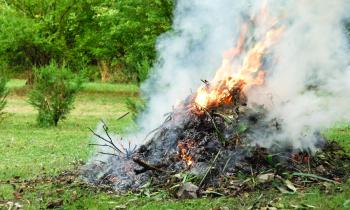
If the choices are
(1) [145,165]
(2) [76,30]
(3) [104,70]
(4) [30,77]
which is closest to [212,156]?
(1) [145,165]

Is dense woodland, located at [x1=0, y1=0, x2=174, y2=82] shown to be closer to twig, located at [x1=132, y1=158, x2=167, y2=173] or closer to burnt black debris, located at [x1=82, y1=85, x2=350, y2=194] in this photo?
burnt black debris, located at [x1=82, y1=85, x2=350, y2=194]

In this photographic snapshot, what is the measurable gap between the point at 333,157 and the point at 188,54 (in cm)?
465

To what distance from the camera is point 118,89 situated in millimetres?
27594

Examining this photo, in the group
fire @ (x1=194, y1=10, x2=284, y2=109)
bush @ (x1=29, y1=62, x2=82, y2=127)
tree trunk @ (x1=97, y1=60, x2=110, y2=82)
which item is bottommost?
tree trunk @ (x1=97, y1=60, x2=110, y2=82)

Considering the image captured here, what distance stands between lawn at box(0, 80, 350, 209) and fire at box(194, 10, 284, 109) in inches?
65.8

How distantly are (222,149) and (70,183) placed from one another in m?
1.92

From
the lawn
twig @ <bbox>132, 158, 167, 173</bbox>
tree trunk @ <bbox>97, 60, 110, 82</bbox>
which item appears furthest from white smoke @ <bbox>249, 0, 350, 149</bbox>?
tree trunk @ <bbox>97, 60, 110, 82</bbox>

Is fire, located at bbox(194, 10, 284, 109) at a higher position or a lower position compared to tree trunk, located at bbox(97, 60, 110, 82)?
higher

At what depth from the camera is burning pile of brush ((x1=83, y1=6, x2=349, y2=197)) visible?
6.70m

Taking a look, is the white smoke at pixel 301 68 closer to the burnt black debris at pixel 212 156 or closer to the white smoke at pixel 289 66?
the white smoke at pixel 289 66

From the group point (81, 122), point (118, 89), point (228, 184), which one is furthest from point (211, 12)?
point (118, 89)

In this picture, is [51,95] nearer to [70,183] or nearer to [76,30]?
[70,183]

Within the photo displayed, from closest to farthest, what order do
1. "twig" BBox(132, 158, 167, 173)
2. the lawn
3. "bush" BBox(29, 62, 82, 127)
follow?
the lawn < "twig" BBox(132, 158, 167, 173) < "bush" BBox(29, 62, 82, 127)

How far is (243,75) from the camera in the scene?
7.76m
